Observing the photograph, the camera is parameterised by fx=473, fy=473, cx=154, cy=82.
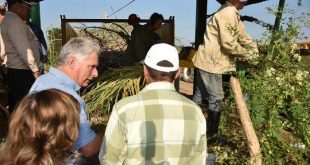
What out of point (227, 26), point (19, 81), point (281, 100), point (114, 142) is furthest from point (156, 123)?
point (19, 81)

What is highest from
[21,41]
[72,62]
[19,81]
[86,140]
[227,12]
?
[227,12]

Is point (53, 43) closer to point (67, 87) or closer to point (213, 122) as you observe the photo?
point (213, 122)

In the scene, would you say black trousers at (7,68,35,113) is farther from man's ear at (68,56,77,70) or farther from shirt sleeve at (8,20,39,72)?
man's ear at (68,56,77,70)

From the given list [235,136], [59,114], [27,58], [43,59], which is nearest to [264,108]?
[235,136]

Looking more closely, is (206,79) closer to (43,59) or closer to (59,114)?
(43,59)

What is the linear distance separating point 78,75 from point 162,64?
64 cm

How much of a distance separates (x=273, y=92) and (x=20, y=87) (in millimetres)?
2738

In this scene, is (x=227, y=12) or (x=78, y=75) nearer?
(x=78, y=75)

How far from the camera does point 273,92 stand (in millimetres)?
3301

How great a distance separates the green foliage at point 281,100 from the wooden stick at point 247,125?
0.06 meters

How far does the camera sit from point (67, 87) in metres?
2.61

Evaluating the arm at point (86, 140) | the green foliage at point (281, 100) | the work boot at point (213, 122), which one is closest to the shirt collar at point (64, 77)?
the arm at point (86, 140)

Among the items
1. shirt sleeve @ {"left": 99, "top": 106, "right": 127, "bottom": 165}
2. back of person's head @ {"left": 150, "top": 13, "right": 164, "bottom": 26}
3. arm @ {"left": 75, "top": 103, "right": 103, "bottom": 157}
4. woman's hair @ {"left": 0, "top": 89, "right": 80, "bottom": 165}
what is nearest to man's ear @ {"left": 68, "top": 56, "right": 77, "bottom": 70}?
arm @ {"left": 75, "top": 103, "right": 103, "bottom": 157}

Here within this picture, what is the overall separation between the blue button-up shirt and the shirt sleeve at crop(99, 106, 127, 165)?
158mm
